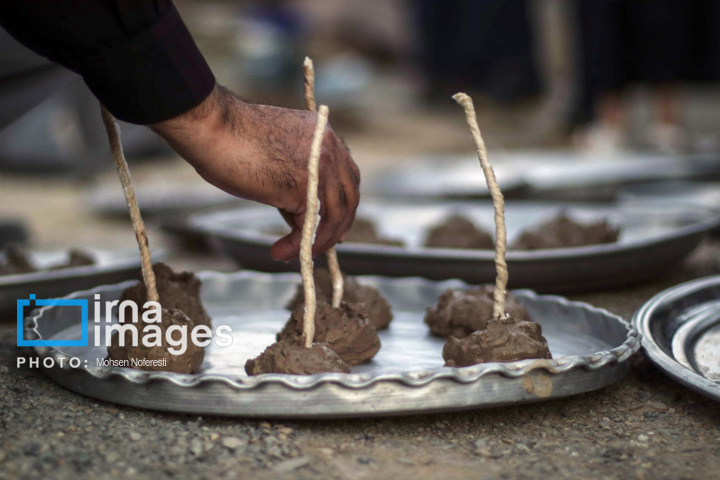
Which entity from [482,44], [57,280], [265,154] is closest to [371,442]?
[265,154]

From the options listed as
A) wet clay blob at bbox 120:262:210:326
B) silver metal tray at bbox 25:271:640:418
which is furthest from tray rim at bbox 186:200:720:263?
wet clay blob at bbox 120:262:210:326

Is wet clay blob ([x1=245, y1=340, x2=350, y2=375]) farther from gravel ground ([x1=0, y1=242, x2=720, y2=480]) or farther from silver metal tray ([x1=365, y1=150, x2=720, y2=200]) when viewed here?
silver metal tray ([x1=365, y1=150, x2=720, y2=200])

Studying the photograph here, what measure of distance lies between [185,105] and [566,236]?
46.3 inches

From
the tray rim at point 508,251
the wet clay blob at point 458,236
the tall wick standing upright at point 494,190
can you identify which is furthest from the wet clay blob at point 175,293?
the wet clay blob at point 458,236

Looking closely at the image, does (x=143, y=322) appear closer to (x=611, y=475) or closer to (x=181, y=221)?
(x=611, y=475)

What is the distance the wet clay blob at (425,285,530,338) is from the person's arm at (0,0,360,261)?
0.30m

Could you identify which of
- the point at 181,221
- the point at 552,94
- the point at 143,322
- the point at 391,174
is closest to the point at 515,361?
the point at 143,322

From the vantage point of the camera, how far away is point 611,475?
3.45ft

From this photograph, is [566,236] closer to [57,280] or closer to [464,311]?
[464,311]

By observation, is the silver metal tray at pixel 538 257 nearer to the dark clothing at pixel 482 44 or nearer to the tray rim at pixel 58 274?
the tray rim at pixel 58 274

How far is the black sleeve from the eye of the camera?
110 cm

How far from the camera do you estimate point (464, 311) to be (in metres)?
1.47

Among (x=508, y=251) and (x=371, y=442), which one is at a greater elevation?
(x=508, y=251)

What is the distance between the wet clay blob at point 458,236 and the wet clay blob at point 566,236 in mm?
81
